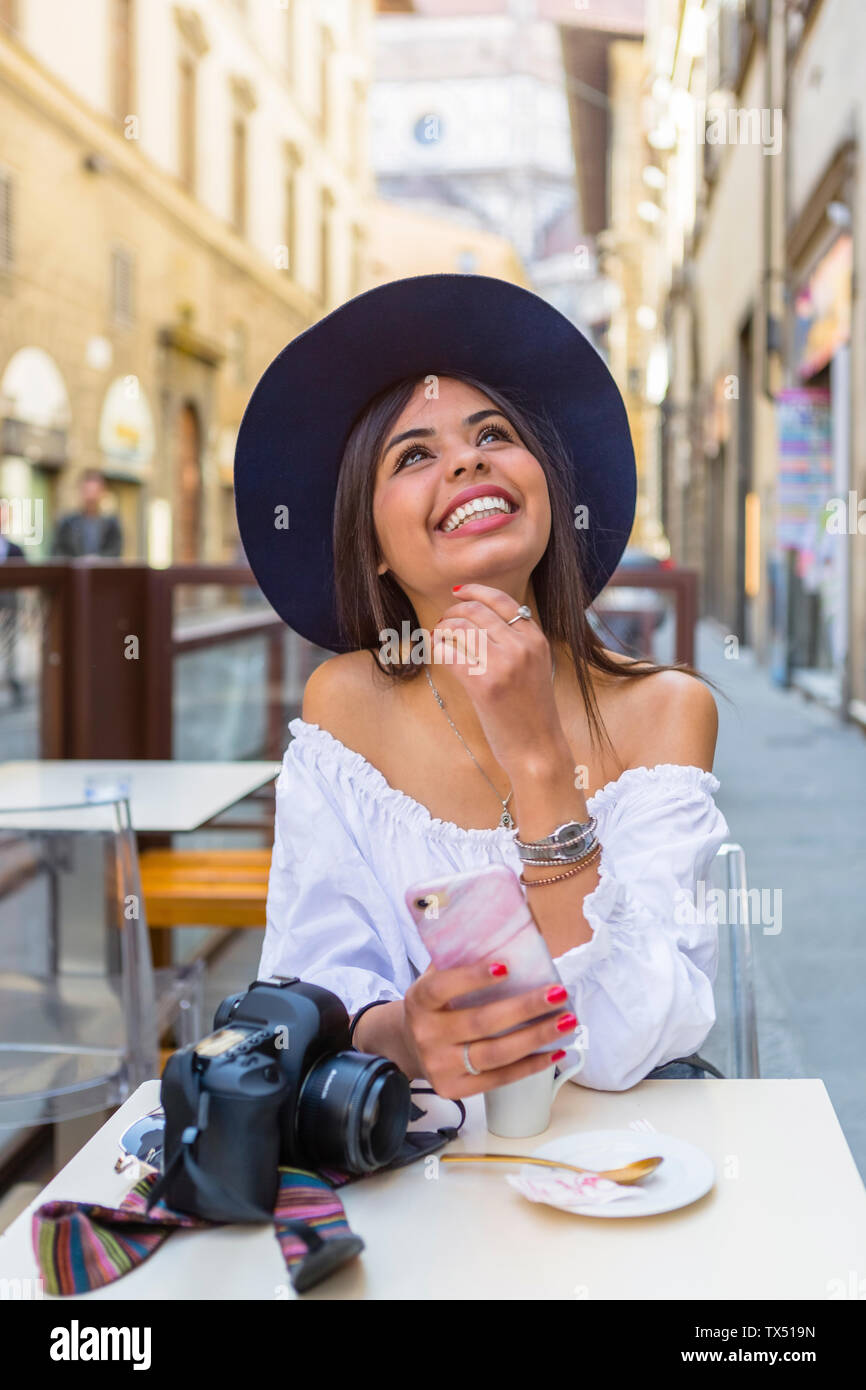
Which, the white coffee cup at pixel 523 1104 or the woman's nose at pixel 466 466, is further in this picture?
the woman's nose at pixel 466 466

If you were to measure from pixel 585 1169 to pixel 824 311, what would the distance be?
931 cm

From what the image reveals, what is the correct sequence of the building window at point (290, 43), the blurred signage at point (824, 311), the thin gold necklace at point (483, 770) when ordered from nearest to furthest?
1. the thin gold necklace at point (483, 770)
2. the blurred signage at point (824, 311)
3. the building window at point (290, 43)

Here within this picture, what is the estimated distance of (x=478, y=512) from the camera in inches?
65.6

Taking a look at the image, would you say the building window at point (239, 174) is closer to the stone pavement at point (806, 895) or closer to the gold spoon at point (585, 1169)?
the stone pavement at point (806, 895)

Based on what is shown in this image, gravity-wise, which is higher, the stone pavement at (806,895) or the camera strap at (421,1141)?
the camera strap at (421,1141)

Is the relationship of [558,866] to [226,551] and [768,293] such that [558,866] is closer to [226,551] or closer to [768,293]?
[768,293]

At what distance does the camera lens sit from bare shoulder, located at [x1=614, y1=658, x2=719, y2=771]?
0.67 metres

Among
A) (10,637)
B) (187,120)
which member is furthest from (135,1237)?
(187,120)

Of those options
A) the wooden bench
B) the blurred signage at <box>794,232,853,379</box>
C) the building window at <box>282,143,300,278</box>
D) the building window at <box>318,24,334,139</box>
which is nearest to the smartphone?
the wooden bench

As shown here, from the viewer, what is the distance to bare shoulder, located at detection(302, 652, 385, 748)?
5.99 feet

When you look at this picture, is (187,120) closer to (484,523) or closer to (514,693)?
(484,523)

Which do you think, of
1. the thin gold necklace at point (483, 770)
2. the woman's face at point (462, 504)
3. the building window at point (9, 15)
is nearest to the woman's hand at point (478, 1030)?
the thin gold necklace at point (483, 770)

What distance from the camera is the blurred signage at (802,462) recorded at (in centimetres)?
1063
